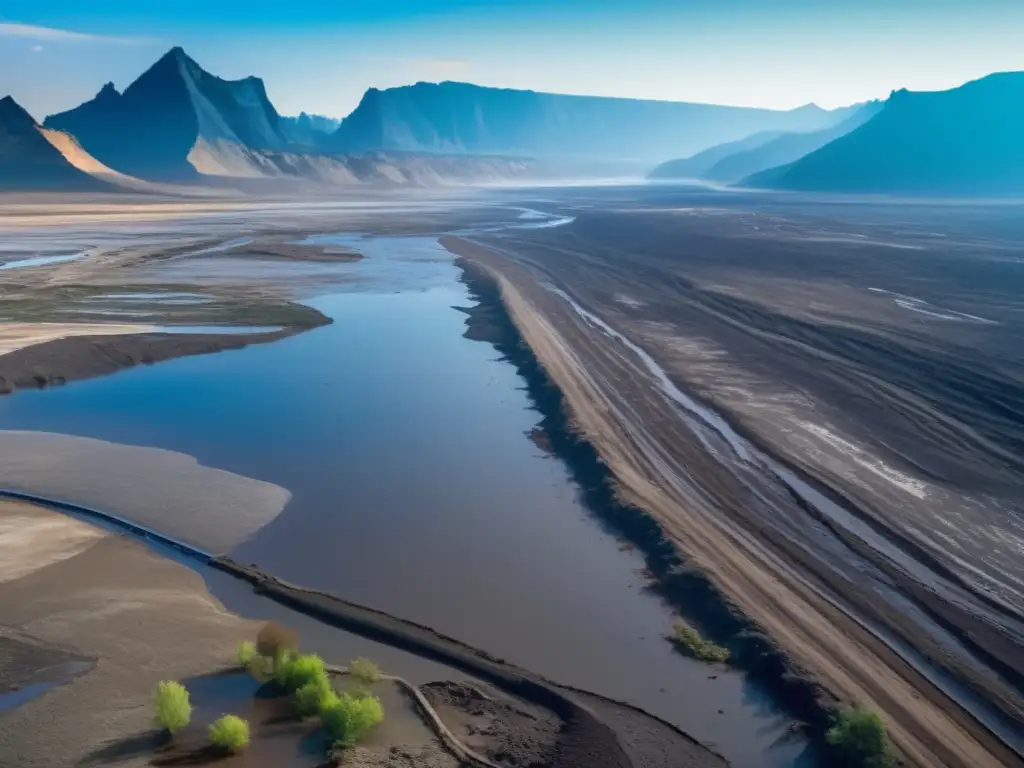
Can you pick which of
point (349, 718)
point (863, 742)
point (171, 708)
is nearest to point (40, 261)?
point (171, 708)

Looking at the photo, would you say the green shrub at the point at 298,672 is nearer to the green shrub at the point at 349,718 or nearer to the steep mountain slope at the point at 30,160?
the green shrub at the point at 349,718

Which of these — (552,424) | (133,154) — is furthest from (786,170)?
(552,424)

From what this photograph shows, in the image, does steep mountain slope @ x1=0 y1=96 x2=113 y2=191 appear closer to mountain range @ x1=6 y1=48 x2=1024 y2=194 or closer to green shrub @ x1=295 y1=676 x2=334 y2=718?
mountain range @ x1=6 y1=48 x2=1024 y2=194

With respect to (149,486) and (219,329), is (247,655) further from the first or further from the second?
(219,329)

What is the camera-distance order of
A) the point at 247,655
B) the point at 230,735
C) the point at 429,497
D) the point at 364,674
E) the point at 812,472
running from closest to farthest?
the point at 230,735, the point at 364,674, the point at 247,655, the point at 429,497, the point at 812,472

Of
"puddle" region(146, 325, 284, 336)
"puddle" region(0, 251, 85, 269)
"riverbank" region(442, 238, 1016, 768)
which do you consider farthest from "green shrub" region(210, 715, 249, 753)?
"puddle" region(0, 251, 85, 269)

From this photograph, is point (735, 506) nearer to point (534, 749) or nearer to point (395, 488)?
point (395, 488)

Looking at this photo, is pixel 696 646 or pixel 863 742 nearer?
pixel 863 742

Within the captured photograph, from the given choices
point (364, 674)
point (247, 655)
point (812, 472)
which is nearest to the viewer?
point (364, 674)
